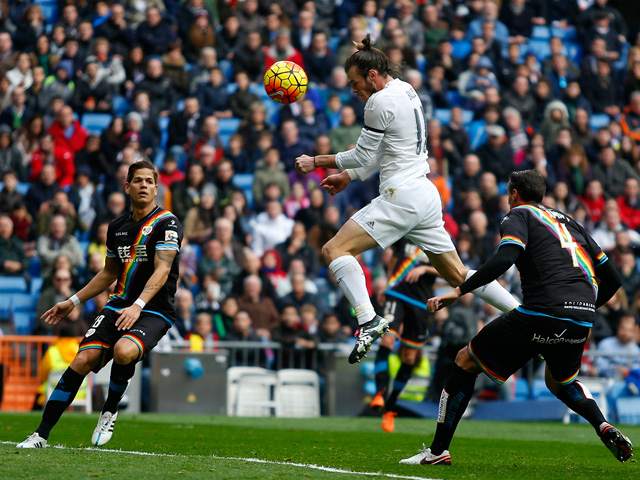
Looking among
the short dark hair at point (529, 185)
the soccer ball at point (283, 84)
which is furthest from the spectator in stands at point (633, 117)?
the short dark hair at point (529, 185)

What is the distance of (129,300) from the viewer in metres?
8.46

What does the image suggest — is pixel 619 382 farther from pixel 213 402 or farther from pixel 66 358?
pixel 66 358

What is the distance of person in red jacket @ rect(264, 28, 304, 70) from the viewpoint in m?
20.5

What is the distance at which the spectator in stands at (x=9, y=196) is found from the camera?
17344mm

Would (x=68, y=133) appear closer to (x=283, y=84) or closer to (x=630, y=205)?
(x=283, y=84)

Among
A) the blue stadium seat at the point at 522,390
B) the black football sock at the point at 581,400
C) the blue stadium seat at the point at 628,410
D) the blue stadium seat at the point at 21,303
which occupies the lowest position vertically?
the blue stadium seat at the point at 628,410

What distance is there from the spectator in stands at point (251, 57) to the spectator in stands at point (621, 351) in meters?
8.73

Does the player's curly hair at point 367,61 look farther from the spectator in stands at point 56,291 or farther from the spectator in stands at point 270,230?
the spectator in stands at point 270,230

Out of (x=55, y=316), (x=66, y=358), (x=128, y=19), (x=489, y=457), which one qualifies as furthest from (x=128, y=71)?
(x=489, y=457)

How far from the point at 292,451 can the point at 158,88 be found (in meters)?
12.4

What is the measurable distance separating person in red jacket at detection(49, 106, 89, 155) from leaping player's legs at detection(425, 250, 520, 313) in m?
11.6

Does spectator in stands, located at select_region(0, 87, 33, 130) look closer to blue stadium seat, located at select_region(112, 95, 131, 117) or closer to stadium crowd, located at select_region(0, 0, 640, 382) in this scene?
stadium crowd, located at select_region(0, 0, 640, 382)

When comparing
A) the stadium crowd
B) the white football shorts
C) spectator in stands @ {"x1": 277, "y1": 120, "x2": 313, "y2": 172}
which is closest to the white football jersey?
the white football shorts

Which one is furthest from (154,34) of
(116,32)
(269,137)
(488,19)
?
(488,19)
